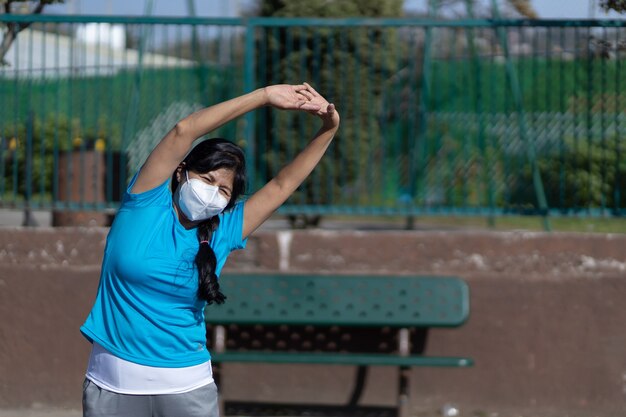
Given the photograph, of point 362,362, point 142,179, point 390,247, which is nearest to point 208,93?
point 390,247

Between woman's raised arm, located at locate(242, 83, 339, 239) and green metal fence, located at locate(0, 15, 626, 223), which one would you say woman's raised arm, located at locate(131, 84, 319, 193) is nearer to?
woman's raised arm, located at locate(242, 83, 339, 239)

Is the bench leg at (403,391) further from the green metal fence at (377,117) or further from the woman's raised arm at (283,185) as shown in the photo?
the woman's raised arm at (283,185)

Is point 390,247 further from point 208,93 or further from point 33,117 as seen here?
point 33,117

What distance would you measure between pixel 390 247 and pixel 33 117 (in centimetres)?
245

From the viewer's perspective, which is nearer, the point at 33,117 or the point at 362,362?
the point at 362,362

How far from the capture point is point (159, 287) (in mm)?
2904

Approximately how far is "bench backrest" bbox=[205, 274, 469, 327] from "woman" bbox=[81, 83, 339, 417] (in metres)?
2.94

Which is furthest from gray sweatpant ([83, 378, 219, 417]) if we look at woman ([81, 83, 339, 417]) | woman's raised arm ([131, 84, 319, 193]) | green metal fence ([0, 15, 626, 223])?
green metal fence ([0, 15, 626, 223])

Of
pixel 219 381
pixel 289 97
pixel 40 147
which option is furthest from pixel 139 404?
pixel 40 147

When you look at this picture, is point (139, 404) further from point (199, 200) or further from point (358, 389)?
point (358, 389)

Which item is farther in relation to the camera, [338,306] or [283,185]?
[338,306]

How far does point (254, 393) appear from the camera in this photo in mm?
6180

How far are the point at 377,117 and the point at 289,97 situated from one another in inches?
158

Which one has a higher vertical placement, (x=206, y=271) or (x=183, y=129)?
(x=183, y=129)
